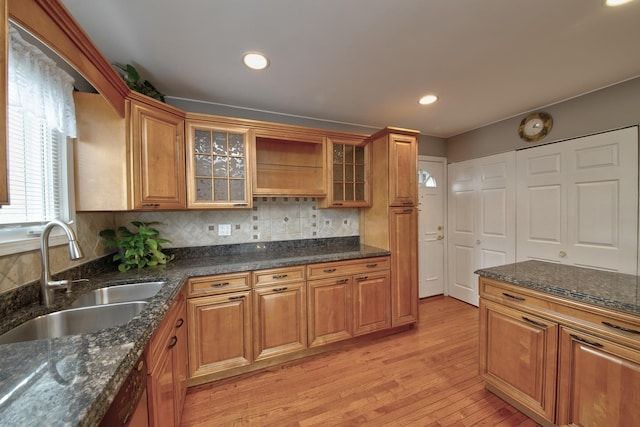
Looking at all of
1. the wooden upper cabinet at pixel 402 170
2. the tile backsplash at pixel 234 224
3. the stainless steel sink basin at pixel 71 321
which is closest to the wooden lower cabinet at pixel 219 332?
the stainless steel sink basin at pixel 71 321

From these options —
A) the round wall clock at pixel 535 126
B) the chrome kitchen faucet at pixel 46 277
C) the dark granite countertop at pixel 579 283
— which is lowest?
the dark granite countertop at pixel 579 283

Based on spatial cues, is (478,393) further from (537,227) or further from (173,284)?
(173,284)

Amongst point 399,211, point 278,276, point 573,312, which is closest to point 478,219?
point 399,211

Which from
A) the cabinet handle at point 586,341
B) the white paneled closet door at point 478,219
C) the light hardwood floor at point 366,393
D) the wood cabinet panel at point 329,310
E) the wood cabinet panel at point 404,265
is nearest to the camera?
the cabinet handle at point 586,341

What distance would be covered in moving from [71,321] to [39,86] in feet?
3.84

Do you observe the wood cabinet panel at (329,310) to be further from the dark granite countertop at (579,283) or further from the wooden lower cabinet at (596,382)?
the wooden lower cabinet at (596,382)

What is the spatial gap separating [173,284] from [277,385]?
1122 millimetres

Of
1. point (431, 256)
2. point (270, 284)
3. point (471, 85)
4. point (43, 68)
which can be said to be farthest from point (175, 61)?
point (431, 256)

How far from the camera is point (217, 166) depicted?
6.89 ft

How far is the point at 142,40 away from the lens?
1.46 metres

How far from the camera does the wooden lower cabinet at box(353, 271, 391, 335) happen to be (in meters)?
2.30

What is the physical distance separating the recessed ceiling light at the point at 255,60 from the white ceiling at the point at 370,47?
0.06 m

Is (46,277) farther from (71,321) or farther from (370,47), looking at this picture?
(370,47)

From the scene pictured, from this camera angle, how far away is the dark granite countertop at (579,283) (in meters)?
1.15
